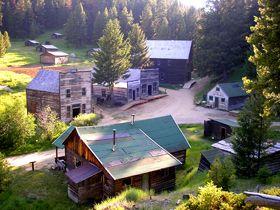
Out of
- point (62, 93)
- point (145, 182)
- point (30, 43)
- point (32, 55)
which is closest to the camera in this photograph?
point (145, 182)

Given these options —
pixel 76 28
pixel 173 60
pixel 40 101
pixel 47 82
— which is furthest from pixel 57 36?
pixel 40 101

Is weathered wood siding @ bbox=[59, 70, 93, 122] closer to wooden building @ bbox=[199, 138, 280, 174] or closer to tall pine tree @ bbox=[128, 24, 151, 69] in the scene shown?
wooden building @ bbox=[199, 138, 280, 174]

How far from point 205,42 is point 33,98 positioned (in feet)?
101

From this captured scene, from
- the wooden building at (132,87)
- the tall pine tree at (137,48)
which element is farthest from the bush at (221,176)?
the tall pine tree at (137,48)

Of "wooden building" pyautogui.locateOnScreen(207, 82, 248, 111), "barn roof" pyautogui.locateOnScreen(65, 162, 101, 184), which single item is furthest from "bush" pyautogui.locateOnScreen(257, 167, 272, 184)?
"wooden building" pyautogui.locateOnScreen(207, 82, 248, 111)

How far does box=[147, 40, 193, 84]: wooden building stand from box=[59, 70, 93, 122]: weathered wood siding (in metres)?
29.5

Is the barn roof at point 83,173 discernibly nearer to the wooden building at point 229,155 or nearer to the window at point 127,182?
the window at point 127,182

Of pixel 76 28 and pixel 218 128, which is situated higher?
pixel 76 28

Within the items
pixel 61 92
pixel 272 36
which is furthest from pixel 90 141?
pixel 61 92

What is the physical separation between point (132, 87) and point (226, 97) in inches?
571

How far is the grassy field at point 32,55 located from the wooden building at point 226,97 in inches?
1388

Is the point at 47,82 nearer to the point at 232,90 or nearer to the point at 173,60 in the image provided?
the point at 232,90

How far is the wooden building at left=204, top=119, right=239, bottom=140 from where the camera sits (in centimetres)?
3802

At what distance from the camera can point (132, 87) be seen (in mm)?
58250
